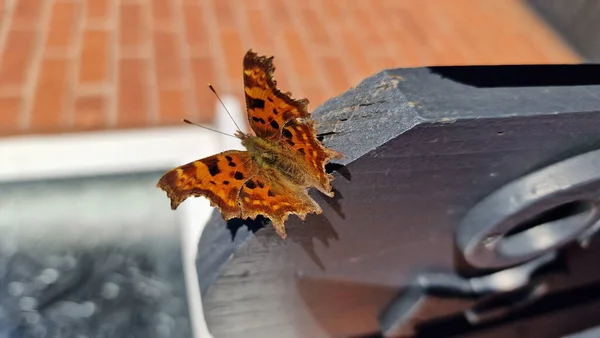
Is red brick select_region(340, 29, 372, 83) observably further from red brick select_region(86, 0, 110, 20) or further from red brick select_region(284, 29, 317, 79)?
red brick select_region(86, 0, 110, 20)

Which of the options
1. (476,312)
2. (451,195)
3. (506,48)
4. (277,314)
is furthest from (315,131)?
(506,48)

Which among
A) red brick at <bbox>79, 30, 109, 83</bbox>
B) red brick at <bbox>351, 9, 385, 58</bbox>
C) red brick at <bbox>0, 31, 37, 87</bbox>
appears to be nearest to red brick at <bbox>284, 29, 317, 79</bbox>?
red brick at <bbox>351, 9, 385, 58</bbox>

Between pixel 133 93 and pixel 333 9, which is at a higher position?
pixel 333 9

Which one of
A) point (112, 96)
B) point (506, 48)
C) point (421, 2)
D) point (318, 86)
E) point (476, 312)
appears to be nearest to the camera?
point (476, 312)

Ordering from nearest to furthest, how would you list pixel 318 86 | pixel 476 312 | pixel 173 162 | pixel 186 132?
pixel 476 312, pixel 173 162, pixel 186 132, pixel 318 86

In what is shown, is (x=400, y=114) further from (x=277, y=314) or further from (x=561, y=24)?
(x=561, y=24)

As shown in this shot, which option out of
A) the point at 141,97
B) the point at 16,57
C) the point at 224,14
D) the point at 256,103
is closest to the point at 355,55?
the point at 224,14

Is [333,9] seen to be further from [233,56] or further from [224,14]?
[233,56]

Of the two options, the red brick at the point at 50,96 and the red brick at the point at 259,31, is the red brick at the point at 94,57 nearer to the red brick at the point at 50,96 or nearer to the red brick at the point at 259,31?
the red brick at the point at 50,96
